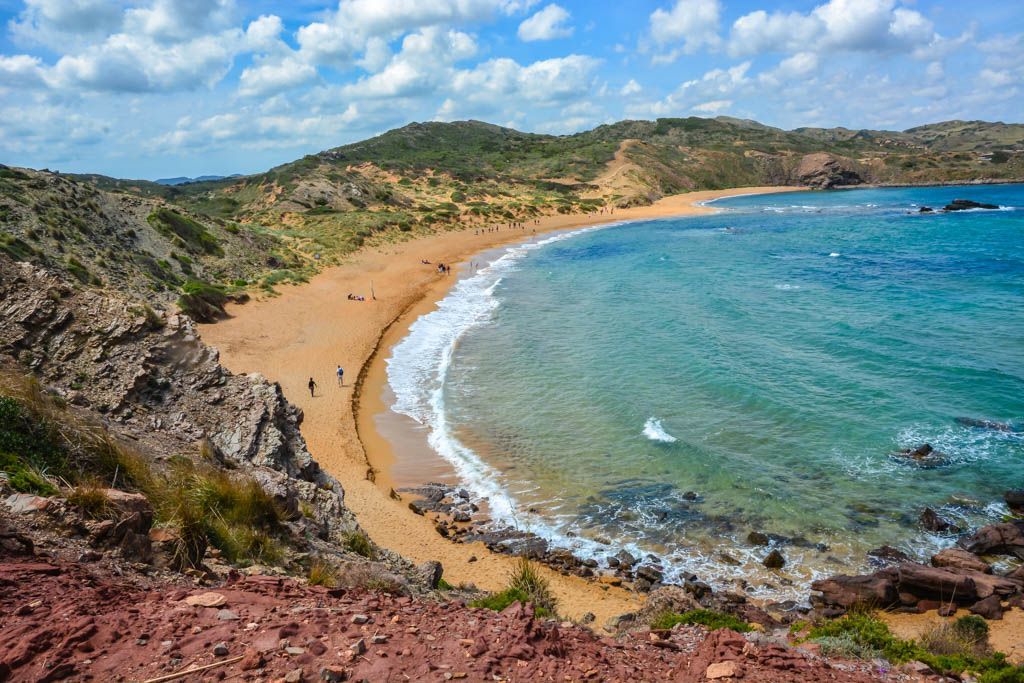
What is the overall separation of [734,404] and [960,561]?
33.7 ft

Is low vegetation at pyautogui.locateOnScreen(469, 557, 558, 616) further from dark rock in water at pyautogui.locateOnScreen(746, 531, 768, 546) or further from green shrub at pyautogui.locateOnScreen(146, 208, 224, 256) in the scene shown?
green shrub at pyautogui.locateOnScreen(146, 208, 224, 256)

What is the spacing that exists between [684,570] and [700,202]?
116 meters

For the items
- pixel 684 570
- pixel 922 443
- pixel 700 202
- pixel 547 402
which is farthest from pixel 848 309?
pixel 700 202

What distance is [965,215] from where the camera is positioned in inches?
3209

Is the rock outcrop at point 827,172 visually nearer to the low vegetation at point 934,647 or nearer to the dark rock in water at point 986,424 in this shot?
the dark rock in water at point 986,424

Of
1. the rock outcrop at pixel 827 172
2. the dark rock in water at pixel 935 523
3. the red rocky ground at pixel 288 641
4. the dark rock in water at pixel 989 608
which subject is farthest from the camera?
the rock outcrop at pixel 827 172

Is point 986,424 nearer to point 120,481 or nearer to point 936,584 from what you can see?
point 936,584

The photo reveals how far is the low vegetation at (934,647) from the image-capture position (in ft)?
27.6

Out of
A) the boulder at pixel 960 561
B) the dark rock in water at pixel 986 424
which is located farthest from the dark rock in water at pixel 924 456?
the boulder at pixel 960 561

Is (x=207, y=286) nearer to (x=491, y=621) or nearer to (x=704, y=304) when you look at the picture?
(x=704, y=304)

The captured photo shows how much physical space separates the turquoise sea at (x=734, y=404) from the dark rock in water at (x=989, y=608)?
7.75ft

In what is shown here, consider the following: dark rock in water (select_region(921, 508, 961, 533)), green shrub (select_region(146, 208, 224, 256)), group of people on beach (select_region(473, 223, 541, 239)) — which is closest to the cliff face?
dark rock in water (select_region(921, 508, 961, 533))

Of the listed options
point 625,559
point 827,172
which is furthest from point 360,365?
point 827,172

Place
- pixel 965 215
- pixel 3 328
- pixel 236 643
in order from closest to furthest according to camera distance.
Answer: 1. pixel 236 643
2. pixel 3 328
3. pixel 965 215
